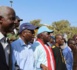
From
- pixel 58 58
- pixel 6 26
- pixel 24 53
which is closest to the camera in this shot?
pixel 6 26

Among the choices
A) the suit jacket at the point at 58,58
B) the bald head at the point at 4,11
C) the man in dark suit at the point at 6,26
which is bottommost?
the suit jacket at the point at 58,58

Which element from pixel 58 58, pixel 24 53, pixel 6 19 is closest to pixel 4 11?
pixel 6 19

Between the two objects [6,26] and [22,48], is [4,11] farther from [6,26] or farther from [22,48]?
[22,48]

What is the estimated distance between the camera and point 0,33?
11.4 feet

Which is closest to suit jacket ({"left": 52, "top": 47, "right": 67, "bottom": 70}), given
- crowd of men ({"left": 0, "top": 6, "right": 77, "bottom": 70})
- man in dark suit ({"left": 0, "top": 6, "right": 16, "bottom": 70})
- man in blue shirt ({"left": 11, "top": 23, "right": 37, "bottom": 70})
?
crowd of men ({"left": 0, "top": 6, "right": 77, "bottom": 70})

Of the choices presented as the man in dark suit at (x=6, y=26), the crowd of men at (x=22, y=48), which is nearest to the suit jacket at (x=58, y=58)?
the crowd of men at (x=22, y=48)

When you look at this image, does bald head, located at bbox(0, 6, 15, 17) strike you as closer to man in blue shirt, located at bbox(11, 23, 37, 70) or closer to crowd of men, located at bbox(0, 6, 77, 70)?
crowd of men, located at bbox(0, 6, 77, 70)

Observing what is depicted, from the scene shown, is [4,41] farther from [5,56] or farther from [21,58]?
[21,58]

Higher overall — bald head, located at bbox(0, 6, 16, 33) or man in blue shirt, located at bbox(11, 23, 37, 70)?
bald head, located at bbox(0, 6, 16, 33)

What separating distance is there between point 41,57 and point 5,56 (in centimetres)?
212

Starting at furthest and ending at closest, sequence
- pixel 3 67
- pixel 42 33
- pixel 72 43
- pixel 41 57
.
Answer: pixel 72 43 → pixel 42 33 → pixel 41 57 → pixel 3 67

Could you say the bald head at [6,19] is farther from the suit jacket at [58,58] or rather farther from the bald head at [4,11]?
the suit jacket at [58,58]

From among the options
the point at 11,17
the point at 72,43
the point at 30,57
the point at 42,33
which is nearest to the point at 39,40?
the point at 42,33

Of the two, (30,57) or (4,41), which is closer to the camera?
(4,41)
